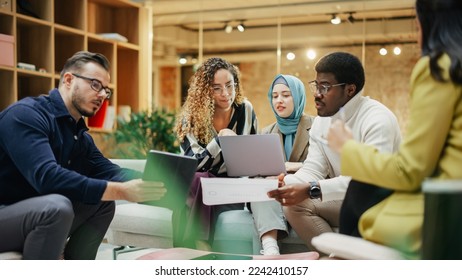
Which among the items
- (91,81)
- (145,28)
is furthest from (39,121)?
(145,28)

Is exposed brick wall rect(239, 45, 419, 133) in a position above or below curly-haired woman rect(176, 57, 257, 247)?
above

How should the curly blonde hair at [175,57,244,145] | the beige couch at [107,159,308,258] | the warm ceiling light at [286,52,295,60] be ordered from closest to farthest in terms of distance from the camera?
1. the beige couch at [107,159,308,258]
2. the curly blonde hair at [175,57,244,145]
3. the warm ceiling light at [286,52,295,60]

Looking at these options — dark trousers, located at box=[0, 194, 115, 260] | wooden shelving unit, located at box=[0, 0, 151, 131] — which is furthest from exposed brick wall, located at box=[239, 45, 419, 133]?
dark trousers, located at box=[0, 194, 115, 260]

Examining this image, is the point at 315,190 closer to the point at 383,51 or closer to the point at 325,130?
the point at 325,130

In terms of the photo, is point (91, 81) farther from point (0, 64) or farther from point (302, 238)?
point (0, 64)

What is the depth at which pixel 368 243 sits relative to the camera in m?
1.51

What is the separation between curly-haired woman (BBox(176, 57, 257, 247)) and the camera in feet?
9.98

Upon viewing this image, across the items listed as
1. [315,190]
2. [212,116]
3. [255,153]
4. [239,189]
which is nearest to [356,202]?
[315,190]

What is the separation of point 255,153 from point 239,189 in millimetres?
336

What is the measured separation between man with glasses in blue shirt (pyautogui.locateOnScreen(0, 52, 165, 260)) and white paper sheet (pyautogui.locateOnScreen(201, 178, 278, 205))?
373 millimetres

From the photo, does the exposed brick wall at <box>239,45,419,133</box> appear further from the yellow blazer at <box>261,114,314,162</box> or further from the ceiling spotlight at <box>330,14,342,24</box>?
the yellow blazer at <box>261,114,314,162</box>

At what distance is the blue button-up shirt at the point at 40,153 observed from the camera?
83.6 inches

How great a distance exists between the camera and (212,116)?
3184 mm
